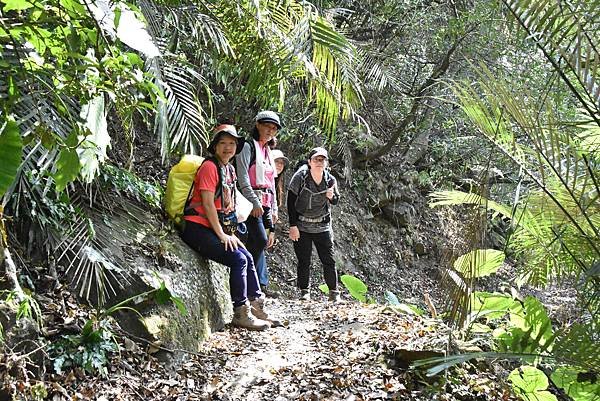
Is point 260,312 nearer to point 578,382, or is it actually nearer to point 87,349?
point 87,349

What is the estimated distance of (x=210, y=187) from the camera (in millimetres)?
4844

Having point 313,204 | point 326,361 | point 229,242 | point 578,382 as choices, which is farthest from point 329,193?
point 578,382

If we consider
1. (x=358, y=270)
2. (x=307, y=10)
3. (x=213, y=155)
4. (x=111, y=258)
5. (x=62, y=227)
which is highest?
(x=307, y=10)

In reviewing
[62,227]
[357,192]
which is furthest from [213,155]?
[357,192]

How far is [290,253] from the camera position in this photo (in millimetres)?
10453

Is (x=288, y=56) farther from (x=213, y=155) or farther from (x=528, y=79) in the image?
(x=528, y=79)

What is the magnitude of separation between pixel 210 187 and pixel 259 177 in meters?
0.96

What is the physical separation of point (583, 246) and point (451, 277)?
0.77 m

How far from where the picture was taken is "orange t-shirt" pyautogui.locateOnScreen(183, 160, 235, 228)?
486 centimetres

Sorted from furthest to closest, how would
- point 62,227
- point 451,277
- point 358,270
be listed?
point 358,270, point 62,227, point 451,277

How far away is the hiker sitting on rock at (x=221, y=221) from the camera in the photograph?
4.90 meters

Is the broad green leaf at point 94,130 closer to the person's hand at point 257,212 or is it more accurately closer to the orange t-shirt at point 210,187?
the orange t-shirt at point 210,187

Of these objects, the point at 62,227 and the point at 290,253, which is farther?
the point at 290,253

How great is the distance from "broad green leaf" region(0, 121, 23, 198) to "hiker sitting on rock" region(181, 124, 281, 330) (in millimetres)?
3082
